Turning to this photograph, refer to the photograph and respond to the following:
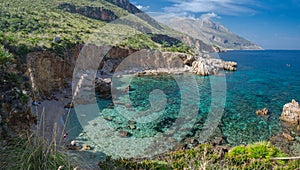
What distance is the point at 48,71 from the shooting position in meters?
20.8

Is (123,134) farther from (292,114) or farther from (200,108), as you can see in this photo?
(292,114)

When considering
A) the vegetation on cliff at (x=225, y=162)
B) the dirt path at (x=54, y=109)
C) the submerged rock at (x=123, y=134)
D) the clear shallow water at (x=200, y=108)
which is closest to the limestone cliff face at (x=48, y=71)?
the dirt path at (x=54, y=109)

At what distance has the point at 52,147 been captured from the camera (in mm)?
4277

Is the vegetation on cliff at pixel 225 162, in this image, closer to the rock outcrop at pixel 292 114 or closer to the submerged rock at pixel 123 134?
the submerged rock at pixel 123 134

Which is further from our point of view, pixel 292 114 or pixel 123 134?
pixel 292 114

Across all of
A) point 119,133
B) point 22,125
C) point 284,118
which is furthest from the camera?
point 284,118

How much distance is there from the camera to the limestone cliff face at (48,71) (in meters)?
18.5

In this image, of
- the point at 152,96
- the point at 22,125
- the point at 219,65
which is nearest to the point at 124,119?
the point at 152,96

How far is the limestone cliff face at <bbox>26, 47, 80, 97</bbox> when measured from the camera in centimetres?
1855

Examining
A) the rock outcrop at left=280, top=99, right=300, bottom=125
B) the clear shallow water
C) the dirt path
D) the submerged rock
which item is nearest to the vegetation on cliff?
the clear shallow water

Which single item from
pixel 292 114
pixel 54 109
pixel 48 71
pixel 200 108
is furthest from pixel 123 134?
pixel 292 114

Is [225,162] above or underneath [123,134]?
above

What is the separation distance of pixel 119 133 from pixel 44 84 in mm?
10091

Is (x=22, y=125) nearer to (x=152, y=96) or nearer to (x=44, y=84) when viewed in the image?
(x=44, y=84)
